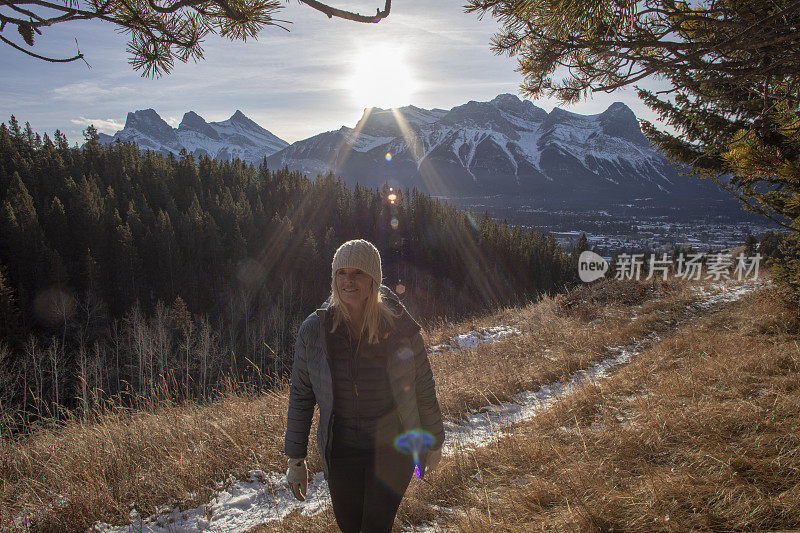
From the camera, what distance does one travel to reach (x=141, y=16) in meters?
2.38

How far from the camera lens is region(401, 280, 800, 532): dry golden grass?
2.54m

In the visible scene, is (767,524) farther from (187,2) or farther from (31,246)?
(31,246)

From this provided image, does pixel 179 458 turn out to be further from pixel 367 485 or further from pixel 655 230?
pixel 655 230

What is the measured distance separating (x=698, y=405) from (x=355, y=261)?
3.99 meters

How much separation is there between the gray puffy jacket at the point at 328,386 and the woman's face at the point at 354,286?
0.63 ft

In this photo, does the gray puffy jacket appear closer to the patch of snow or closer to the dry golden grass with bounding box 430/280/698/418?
the dry golden grass with bounding box 430/280/698/418

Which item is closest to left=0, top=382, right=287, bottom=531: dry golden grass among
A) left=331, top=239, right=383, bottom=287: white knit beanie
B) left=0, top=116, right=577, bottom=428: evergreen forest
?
left=331, top=239, right=383, bottom=287: white knit beanie

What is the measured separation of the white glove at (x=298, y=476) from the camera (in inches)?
108

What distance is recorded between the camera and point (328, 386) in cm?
257

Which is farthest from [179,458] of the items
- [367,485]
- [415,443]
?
[415,443]

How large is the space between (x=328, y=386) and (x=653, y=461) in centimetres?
297

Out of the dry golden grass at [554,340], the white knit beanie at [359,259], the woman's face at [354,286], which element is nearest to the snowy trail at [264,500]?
the dry golden grass at [554,340]

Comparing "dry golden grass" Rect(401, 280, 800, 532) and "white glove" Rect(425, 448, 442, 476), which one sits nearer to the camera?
"dry golden grass" Rect(401, 280, 800, 532)

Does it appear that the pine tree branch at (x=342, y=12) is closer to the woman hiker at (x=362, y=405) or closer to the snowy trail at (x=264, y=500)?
the woman hiker at (x=362, y=405)
